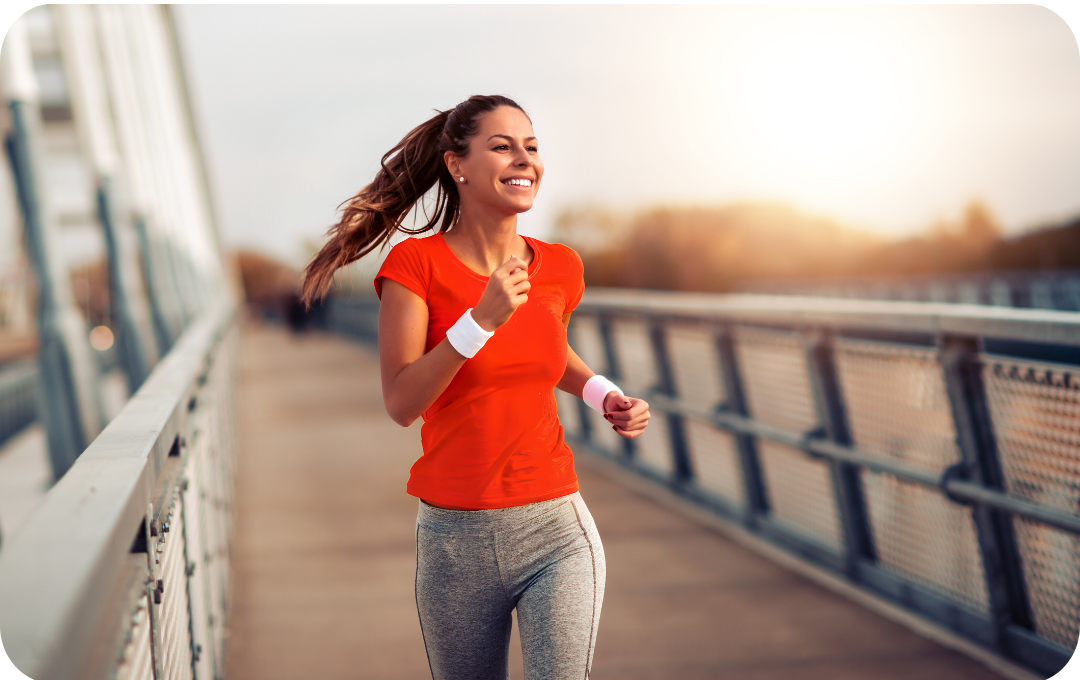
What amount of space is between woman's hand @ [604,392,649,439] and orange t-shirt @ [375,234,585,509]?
162 millimetres

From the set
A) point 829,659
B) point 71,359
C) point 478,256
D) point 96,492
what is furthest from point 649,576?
point 96,492

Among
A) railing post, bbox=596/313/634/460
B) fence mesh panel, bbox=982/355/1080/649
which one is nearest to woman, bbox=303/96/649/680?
fence mesh panel, bbox=982/355/1080/649

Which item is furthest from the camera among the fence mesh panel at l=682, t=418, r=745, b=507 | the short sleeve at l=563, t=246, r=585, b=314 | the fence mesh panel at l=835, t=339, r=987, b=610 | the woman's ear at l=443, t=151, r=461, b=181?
the fence mesh panel at l=682, t=418, r=745, b=507

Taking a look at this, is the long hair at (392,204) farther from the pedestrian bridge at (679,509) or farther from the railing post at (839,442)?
the railing post at (839,442)

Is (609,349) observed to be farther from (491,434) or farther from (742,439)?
(491,434)

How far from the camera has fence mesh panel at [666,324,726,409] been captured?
619 centimetres

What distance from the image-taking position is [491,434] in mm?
2102

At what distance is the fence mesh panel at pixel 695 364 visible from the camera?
6.19 metres

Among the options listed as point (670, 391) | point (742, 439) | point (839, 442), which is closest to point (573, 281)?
point (839, 442)

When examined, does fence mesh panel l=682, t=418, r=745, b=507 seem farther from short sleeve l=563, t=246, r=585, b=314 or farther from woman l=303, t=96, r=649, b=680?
woman l=303, t=96, r=649, b=680

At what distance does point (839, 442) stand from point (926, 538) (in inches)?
26.7

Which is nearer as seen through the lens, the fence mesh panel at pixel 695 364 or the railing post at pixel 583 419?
the fence mesh panel at pixel 695 364

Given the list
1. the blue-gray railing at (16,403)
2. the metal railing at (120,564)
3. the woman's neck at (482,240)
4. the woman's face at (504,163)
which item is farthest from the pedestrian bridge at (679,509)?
the blue-gray railing at (16,403)

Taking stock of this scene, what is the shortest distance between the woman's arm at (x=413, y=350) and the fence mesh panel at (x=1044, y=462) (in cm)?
221
